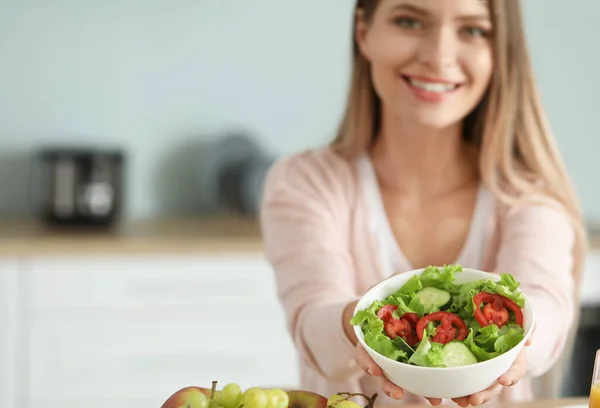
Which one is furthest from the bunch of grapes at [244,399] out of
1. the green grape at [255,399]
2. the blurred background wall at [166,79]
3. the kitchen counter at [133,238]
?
the blurred background wall at [166,79]

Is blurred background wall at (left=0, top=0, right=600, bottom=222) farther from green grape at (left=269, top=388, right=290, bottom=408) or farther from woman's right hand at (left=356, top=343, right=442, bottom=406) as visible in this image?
green grape at (left=269, top=388, right=290, bottom=408)

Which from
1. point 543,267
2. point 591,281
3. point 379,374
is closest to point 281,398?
point 379,374

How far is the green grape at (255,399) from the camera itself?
35.8 inches

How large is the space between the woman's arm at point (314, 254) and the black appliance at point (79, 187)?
4.02 ft

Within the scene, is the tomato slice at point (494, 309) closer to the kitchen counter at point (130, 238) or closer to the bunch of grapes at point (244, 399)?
the bunch of grapes at point (244, 399)

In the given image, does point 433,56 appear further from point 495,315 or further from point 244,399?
point 244,399

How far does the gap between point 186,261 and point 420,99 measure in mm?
1295

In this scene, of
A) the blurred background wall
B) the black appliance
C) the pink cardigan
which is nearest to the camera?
the pink cardigan

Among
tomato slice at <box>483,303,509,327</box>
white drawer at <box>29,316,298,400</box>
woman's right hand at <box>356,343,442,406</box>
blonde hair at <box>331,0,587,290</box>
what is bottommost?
white drawer at <box>29,316,298,400</box>

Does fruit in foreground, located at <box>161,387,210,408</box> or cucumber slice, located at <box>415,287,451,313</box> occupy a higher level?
cucumber slice, located at <box>415,287,451,313</box>

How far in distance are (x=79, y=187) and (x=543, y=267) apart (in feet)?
5.50

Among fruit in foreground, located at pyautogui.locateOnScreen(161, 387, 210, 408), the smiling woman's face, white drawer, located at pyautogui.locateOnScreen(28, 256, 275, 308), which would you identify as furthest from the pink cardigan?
white drawer, located at pyautogui.locateOnScreen(28, 256, 275, 308)

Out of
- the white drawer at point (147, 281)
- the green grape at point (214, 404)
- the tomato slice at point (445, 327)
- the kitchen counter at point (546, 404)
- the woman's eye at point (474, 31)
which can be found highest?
the woman's eye at point (474, 31)

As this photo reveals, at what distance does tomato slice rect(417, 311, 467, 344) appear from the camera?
102 cm
